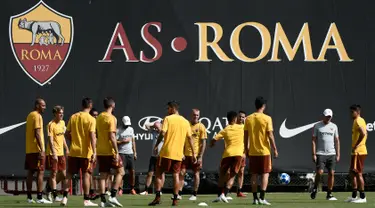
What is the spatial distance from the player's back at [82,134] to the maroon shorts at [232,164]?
3169mm

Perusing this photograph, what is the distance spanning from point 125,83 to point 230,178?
5582 millimetres

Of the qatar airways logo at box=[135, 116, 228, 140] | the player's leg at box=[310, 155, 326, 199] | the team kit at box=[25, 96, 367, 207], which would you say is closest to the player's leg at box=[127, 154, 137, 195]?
the qatar airways logo at box=[135, 116, 228, 140]

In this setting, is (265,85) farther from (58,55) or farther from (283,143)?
(58,55)

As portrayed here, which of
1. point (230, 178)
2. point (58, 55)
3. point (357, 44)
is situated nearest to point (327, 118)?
point (230, 178)

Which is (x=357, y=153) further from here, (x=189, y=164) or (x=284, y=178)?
(x=284, y=178)

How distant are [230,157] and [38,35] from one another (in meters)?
6.86

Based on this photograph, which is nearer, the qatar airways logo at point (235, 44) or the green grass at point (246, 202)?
the green grass at point (246, 202)

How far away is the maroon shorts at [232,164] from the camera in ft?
68.0

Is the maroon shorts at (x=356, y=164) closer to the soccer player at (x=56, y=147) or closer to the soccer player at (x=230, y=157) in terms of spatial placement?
the soccer player at (x=230, y=157)

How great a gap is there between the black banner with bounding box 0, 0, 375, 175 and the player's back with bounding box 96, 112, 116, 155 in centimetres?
627

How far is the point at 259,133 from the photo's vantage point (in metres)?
19.4

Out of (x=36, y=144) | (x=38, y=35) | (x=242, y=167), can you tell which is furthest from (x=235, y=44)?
(x=36, y=144)

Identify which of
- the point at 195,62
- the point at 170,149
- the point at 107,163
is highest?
the point at 195,62

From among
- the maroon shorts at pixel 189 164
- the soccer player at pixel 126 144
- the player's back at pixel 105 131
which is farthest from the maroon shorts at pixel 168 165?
the soccer player at pixel 126 144
